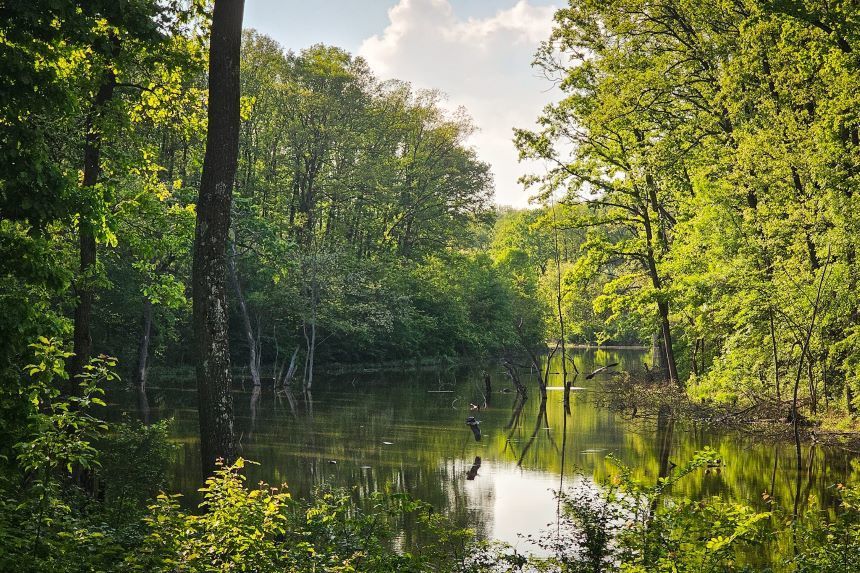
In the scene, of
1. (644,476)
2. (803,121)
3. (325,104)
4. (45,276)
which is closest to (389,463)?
(644,476)

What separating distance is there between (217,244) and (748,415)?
16.3 m

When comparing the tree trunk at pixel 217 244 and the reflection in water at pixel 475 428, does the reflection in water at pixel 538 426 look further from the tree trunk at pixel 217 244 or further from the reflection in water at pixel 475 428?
the tree trunk at pixel 217 244

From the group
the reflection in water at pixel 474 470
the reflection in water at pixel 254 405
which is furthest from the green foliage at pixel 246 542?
the reflection in water at pixel 254 405

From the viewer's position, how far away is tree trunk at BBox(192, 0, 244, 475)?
794 cm

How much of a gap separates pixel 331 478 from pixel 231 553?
31.3 ft

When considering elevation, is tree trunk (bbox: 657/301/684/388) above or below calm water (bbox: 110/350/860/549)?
above

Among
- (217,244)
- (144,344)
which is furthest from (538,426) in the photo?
(217,244)

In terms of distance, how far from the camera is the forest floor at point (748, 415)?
16.9 metres

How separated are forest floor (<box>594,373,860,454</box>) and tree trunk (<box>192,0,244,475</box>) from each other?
45.3ft

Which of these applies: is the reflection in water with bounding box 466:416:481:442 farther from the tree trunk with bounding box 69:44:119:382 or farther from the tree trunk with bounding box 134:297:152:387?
the tree trunk with bounding box 134:297:152:387

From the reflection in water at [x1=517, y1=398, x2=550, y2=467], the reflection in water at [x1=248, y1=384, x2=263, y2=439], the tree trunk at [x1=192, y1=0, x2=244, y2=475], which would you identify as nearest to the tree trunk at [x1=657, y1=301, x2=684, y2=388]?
the reflection in water at [x1=517, y1=398, x2=550, y2=467]

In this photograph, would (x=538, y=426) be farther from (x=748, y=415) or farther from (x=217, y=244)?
(x=217, y=244)

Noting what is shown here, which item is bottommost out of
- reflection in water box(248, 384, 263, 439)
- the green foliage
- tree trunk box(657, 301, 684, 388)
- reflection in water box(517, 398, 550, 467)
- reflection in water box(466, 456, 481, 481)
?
reflection in water box(466, 456, 481, 481)

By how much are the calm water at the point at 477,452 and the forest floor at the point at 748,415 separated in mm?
334
